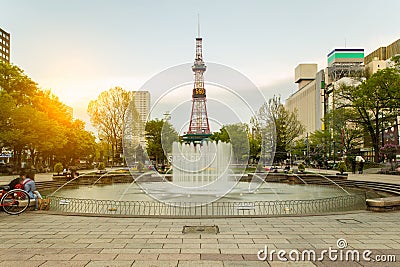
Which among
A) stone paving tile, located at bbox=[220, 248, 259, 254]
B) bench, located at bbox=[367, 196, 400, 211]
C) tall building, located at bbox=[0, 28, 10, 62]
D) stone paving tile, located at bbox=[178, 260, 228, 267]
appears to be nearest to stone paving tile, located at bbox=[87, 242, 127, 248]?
stone paving tile, located at bbox=[178, 260, 228, 267]

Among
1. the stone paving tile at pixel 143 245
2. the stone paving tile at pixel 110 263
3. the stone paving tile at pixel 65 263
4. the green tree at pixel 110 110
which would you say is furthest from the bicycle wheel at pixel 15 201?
the green tree at pixel 110 110

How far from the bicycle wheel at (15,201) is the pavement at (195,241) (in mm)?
533

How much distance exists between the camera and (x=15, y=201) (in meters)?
13.5

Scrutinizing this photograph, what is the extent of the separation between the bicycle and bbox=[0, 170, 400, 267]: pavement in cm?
53

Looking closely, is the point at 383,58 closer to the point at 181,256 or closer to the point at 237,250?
the point at 237,250

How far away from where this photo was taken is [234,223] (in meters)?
Answer: 11.6

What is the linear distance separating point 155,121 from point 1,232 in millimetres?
54698

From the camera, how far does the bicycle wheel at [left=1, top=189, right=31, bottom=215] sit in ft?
43.8

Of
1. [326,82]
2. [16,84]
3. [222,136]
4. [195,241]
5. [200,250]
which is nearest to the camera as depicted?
[200,250]

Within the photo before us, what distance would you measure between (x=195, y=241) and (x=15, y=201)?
7.60 metres

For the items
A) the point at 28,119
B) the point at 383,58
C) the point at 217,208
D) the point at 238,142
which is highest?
the point at 383,58

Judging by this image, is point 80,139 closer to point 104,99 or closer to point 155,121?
point 104,99

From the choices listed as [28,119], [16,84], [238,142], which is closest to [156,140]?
[238,142]

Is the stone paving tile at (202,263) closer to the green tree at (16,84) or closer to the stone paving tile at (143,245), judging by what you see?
the stone paving tile at (143,245)
